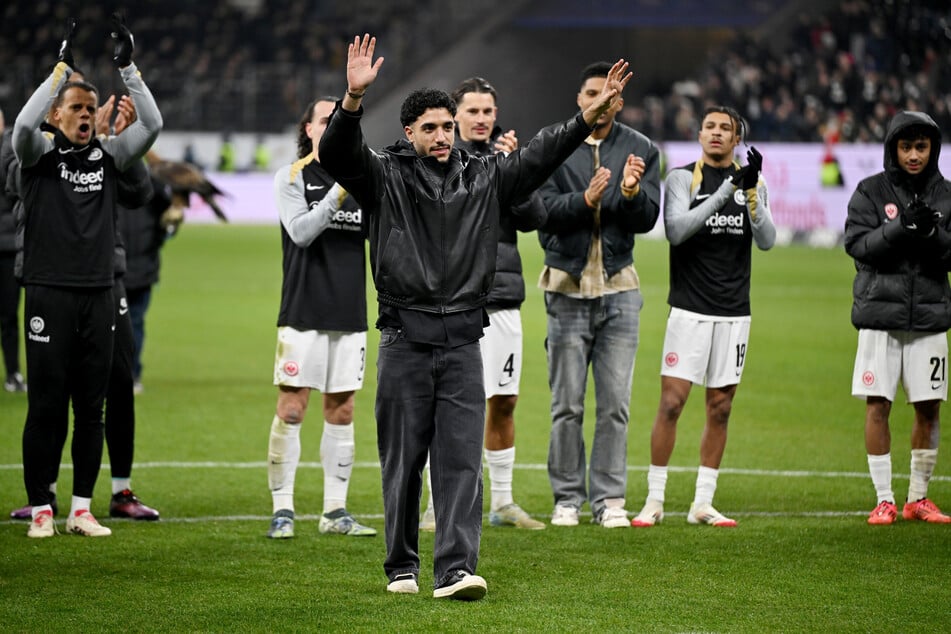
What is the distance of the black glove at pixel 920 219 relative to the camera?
303 inches

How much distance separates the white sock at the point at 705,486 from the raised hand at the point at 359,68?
11.1 feet

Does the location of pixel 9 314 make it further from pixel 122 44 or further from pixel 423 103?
pixel 423 103

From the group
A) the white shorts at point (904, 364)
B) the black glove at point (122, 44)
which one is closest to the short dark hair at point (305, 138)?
the black glove at point (122, 44)

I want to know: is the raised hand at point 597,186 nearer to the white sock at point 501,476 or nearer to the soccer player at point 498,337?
the soccer player at point 498,337

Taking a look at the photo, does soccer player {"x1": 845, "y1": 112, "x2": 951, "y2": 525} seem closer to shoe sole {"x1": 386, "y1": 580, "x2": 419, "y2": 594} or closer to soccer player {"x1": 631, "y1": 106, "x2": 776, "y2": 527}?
soccer player {"x1": 631, "y1": 106, "x2": 776, "y2": 527}

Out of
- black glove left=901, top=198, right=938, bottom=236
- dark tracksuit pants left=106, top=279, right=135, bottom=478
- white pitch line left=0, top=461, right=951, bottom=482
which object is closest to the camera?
black glove left=901, top=198, right=938, bottom=236

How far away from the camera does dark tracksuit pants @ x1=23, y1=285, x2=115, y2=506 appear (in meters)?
7.61

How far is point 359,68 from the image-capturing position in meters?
5.82

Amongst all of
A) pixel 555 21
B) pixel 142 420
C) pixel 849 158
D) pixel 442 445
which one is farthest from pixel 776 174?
pixel 442 445

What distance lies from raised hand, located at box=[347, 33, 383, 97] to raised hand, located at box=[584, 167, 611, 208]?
1996mm

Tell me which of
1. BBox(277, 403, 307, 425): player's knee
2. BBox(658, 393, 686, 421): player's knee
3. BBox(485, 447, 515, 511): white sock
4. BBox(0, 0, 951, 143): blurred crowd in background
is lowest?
BBox(485, 447, 515, 511): white sock

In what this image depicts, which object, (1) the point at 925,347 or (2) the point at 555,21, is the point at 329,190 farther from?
(2) the point at 555,21

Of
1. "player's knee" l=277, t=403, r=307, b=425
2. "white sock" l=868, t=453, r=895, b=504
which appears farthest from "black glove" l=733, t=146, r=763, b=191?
"player's knee" l=277, t=403, r=307, b=425

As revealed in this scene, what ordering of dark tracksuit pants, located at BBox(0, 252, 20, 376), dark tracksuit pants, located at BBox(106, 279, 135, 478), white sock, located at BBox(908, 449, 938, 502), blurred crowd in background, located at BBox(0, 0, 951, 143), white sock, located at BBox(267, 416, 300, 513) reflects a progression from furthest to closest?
blurred crowd in background, located at BBox(0, 0, 951, 143) → dark tracksuit pants, located at BBox(0, 252, 20, 376) → dark tracksuit pants, located at BBox(106, 279, 135, 478) → white sock, located at BBox(908, 449, 938, 502) → white sock, located at BBox(267, 416, 300, 513)
